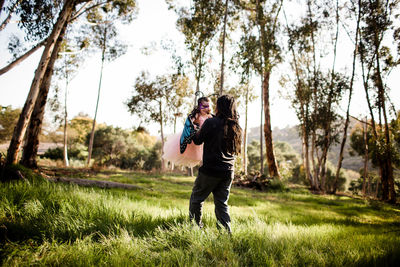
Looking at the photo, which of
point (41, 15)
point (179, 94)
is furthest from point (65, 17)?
point (179, 94)

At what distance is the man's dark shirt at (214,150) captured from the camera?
112 inches

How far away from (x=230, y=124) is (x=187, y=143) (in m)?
0.74

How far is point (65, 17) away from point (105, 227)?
8.55 meters

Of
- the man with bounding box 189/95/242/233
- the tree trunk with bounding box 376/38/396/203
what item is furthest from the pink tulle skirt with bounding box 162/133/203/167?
the tree trunk with bounding box 376/38/396/203

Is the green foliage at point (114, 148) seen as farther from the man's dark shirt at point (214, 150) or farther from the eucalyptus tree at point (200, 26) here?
the man's dark shirt at point (214, 150)

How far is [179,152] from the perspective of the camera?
352 centimetres

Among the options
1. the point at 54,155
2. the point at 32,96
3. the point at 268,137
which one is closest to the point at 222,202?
the point at 32,96

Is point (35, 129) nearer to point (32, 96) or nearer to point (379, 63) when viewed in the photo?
point (32, 96)

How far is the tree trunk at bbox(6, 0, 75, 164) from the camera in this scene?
614 centimetres

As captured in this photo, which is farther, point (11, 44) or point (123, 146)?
point (123, 146)

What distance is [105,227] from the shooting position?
2.60m

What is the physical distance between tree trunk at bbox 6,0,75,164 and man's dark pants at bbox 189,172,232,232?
6175 millimetres

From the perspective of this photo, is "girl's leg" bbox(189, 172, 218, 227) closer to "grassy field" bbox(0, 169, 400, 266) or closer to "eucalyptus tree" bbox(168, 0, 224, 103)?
"grassy field" bbox(0, 169, 400, 266)

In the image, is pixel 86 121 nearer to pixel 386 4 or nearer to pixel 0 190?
pixel 0 190
